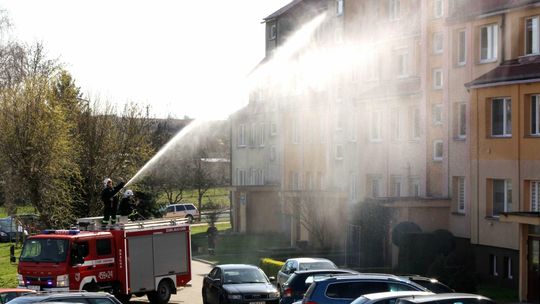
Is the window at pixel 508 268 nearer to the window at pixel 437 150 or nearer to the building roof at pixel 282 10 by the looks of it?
the window at pixel 437 150

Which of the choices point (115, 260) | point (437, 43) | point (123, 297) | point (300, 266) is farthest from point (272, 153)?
point (115, 260)

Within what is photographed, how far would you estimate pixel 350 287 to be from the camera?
67.6ft

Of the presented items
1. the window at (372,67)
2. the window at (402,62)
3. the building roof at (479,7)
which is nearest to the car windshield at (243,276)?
the building roof at (479,7)

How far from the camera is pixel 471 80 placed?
121ft

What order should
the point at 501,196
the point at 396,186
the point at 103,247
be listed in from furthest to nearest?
the point at 396,186 → the point at 501,196 → the point at 103,247

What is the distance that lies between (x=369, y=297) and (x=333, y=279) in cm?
304

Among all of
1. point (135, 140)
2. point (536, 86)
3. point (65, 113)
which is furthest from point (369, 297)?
point (135, 140)

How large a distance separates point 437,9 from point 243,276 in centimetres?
1747

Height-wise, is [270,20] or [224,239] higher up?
[270,20]

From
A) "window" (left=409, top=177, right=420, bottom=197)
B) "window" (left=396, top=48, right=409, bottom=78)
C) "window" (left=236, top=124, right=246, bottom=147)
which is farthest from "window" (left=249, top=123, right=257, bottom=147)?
"window" (left=409, top=177, right=420, bottom=197)

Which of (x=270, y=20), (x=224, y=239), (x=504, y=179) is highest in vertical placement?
(x=270, y=20)

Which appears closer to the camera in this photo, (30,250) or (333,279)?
(333,279)

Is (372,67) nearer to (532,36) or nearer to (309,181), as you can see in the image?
(309,181)

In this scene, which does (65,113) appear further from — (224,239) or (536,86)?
(536,86)
